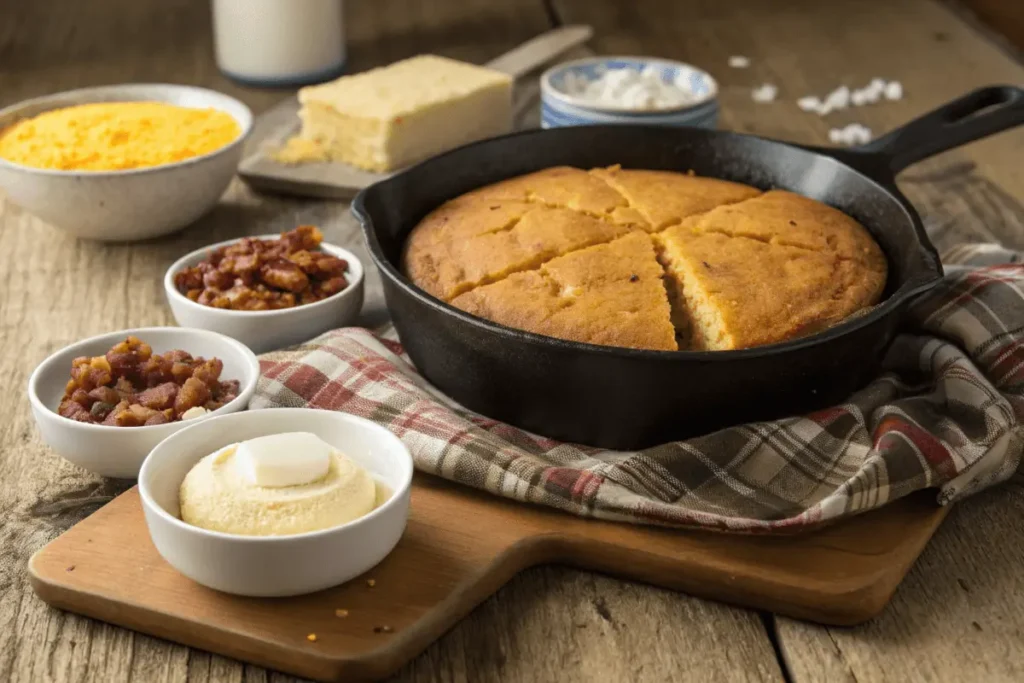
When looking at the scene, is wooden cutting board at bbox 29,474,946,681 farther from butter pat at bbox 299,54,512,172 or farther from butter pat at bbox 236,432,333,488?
butter pat at bbox 299,54,512,172

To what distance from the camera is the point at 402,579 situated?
66.4 inches

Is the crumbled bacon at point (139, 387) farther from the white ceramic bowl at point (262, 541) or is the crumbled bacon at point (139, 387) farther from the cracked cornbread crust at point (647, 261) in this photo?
the cracked cornbread crust at point (647, 261)

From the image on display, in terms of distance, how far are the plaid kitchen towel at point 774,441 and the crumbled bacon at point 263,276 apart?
0.56ft

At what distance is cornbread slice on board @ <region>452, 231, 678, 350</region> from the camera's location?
1975 millimetres

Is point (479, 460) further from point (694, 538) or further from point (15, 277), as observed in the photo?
point (15, 277)

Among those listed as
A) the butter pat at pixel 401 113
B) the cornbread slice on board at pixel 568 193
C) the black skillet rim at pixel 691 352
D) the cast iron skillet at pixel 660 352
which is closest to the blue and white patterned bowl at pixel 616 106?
the butter pat at pixel 401 113

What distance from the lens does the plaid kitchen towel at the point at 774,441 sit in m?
1.82

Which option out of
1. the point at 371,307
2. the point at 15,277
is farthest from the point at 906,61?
the point at 15,277

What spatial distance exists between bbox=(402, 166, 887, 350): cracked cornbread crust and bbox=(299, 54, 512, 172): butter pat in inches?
32.3

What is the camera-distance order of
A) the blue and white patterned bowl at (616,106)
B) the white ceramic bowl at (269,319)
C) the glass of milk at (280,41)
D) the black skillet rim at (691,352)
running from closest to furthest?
the black skillet rim at (691,352), the white ceramic bowl at (269,319), the blue and white patterned bowl at (616,106), the glass of milk at (280,41)

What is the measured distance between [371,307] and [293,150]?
86 cm

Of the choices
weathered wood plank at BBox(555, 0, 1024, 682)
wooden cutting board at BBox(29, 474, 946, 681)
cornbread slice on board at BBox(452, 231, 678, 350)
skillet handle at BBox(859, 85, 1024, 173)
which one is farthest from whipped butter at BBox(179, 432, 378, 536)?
skillet handle at BBox(859, 85, 1024, 173)

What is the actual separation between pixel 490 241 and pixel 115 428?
749mm

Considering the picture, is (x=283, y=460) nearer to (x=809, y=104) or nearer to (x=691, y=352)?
(x=691, y=352)
